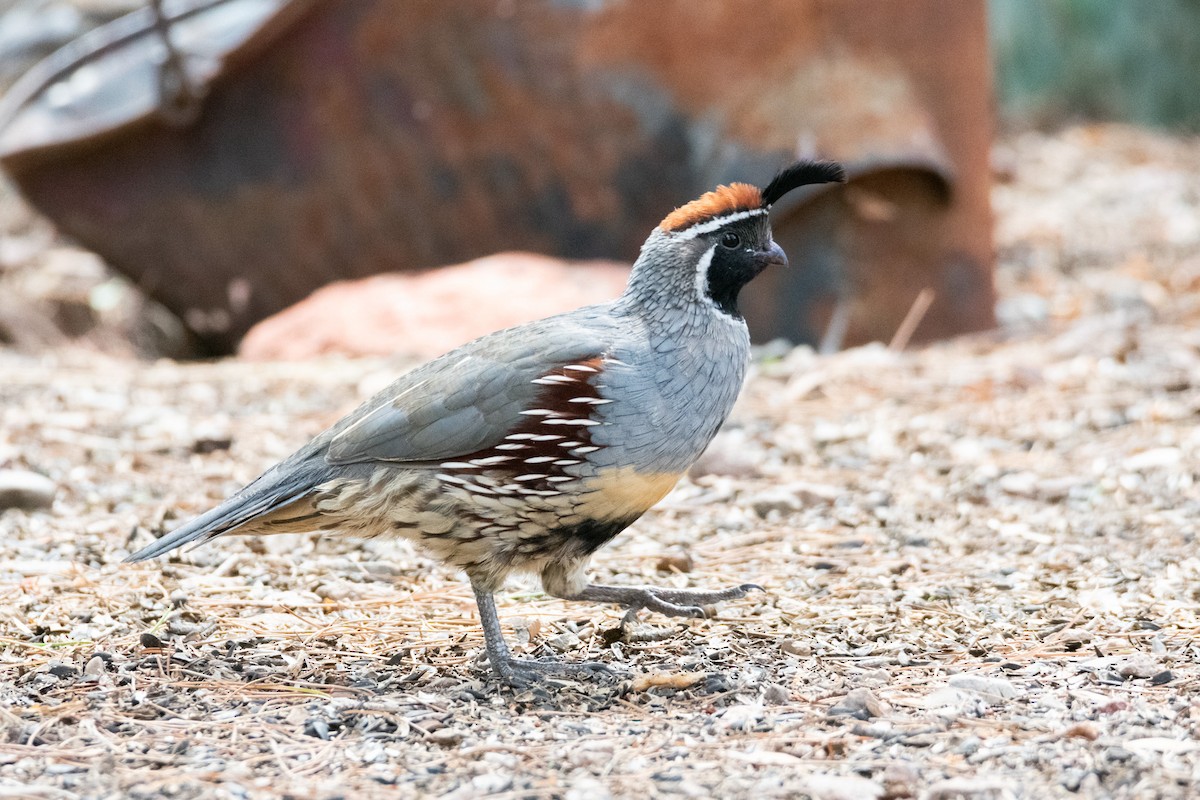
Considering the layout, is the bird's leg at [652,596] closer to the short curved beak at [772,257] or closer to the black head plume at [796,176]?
the short curved beak at [772,257]

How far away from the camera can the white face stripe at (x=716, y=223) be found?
405 cm

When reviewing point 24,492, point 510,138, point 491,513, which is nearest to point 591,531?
point 491,513

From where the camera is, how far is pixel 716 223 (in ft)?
13.3

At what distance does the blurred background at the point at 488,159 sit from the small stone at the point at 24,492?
9.18 feet

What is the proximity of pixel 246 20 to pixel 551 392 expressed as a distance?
5391 mm

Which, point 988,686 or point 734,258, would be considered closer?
point 988,686

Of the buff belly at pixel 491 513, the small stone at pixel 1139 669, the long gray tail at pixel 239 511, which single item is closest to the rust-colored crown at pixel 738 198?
the buff belly at pixel 491 513

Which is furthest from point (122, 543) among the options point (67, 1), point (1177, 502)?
point (67, 1)

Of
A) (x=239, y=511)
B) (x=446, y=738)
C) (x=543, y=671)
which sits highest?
(x=239, y=511)

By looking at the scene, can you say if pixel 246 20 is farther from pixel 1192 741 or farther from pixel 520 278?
pixel 1192 741

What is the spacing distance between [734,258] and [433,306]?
399 centimetres

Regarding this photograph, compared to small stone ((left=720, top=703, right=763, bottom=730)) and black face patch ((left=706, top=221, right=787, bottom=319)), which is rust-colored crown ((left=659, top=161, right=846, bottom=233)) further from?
small stone ((left=720, top=703, right=763, bottom=730))

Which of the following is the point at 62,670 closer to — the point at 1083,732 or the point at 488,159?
the point at 1083,732

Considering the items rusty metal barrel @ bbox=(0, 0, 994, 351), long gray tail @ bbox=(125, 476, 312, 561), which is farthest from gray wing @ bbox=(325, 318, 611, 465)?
rusty metal barrel @ bbox=(0, 0, 994, 351)
